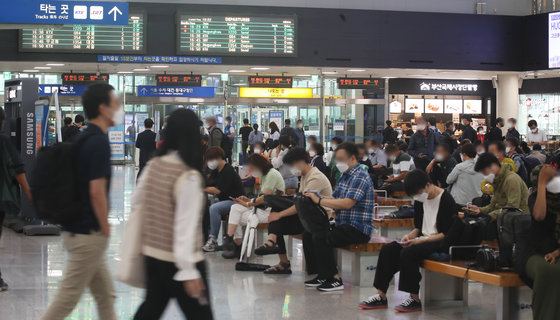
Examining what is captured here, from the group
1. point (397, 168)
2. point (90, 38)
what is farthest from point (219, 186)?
point (90, 38)

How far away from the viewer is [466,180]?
8758mm

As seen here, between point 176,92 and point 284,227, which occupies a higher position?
point 176,92

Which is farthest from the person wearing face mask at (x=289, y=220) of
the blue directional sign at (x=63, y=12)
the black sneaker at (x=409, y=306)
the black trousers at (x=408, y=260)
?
the blue directional sign at (x=63, y=12)

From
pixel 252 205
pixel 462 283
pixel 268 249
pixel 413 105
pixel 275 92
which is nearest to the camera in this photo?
pixel 462 283

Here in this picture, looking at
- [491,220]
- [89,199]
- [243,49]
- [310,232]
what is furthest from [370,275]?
[243,49]

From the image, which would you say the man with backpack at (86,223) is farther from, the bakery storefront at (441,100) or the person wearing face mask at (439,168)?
the bakery storefront at (441,100)

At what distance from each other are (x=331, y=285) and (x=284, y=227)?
1092 millimetres

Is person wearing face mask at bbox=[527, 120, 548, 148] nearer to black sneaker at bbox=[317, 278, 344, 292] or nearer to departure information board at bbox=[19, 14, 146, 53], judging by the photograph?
departure information board at bbox=[19, 14, 146, 53]

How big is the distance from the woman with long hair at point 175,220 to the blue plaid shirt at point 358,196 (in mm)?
3322

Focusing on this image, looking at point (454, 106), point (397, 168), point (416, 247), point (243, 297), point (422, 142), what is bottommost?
point (243, 297)

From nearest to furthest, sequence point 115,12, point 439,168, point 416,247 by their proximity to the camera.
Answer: point 416,247, point 439,168, point 115,12

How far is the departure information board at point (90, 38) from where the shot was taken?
17297 mm

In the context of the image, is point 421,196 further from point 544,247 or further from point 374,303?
point 544,247

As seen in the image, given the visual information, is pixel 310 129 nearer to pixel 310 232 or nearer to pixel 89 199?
pixel 310 232
